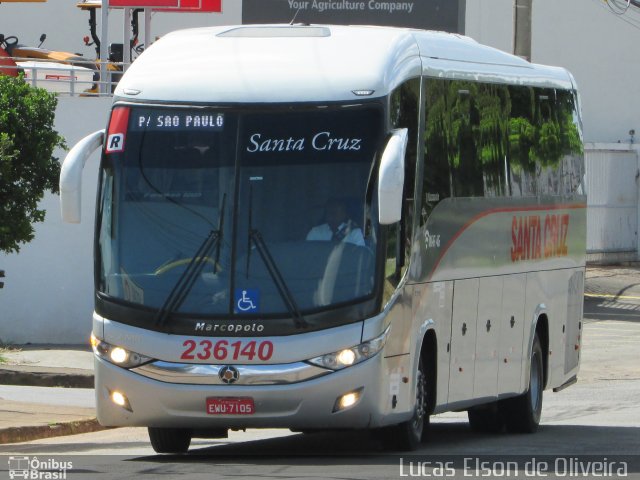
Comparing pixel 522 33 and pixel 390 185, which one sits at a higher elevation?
pixel 390 185

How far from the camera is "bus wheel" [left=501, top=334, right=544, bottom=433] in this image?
53.0ft

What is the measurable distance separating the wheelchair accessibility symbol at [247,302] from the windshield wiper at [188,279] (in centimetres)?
38

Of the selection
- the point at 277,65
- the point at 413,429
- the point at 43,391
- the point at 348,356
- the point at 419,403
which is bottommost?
the point at 43,391

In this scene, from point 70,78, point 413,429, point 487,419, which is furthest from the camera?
point 70,78

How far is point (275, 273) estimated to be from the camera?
11609 mm

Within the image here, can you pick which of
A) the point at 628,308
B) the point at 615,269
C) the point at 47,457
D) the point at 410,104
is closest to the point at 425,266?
the point at 410,104

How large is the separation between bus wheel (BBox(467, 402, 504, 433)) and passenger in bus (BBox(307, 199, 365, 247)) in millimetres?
5021

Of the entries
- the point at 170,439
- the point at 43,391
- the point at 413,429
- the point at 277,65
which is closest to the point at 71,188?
the point at 277,65

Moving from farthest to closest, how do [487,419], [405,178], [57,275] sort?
[57,275], [487,419], [405,178]

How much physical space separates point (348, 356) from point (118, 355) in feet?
5.88

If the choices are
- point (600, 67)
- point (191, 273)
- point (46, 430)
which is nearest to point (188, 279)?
Result: point (191, 273)

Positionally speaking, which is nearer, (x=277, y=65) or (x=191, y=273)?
(x=191, y=273)

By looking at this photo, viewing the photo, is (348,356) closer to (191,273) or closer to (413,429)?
(191,273)

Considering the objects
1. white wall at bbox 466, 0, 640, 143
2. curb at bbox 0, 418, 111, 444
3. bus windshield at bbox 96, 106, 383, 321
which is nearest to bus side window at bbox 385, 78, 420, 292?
bus windshield at bbox 96, 106, 383, 321
